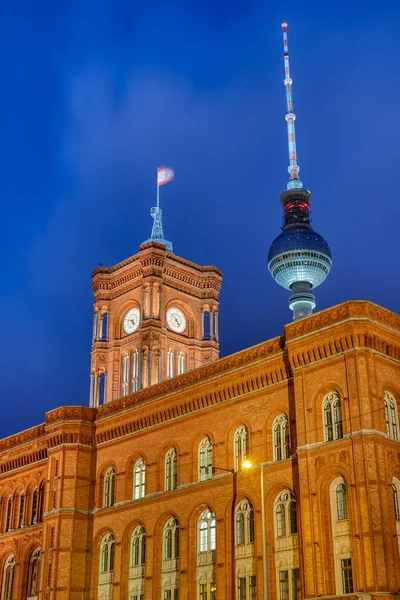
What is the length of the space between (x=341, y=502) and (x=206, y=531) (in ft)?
33.7

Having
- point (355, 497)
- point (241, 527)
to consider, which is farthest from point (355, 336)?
point (241, 527)

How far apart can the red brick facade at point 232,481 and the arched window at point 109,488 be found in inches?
4.9

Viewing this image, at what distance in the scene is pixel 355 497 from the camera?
127 ft

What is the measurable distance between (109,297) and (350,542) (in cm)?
6527

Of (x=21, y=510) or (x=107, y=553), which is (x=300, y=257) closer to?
(x=21, y=510)

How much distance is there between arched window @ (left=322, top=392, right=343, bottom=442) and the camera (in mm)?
41219

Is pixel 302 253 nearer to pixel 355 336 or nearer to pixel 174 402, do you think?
pixel 174 402

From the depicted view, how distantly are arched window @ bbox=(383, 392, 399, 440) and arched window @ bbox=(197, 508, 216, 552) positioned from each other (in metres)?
11.8

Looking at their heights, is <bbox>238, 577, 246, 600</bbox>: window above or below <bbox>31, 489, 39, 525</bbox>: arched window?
below

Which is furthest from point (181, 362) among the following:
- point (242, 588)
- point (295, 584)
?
point (295, 584)

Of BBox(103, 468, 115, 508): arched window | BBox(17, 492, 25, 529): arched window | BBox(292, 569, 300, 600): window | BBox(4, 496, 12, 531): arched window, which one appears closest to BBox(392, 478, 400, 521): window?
BBox(292, 569, 300, 600): window

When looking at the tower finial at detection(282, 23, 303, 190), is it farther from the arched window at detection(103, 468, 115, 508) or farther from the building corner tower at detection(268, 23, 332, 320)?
the arched window at detection(103, 468, 115, 508)

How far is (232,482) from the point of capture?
152ft

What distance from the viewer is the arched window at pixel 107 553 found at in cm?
5309
